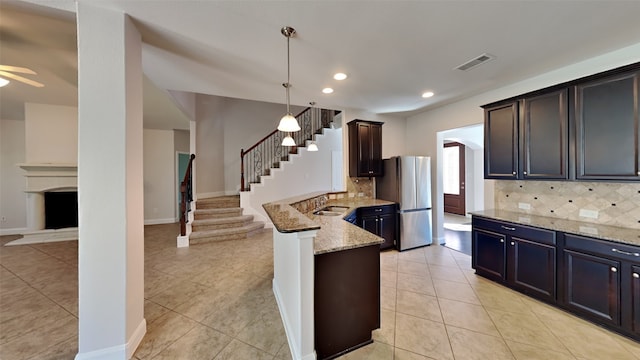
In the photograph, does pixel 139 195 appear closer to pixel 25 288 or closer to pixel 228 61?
pixel 228 61

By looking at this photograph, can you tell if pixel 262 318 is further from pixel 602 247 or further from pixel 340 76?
pixel 602 247

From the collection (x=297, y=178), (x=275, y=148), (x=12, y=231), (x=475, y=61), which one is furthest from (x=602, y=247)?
(x=12, y=231)

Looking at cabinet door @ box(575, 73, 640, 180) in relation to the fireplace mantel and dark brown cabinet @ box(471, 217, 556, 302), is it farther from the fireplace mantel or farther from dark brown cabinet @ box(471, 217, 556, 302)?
the fireplace mantel

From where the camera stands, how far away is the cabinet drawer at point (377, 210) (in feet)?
12.9

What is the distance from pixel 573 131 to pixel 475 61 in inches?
51.5

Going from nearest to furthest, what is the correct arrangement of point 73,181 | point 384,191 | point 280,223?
point 280,223 < point 384,191 < point 73,181

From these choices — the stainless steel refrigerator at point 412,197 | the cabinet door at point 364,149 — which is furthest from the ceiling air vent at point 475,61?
the cabinet door at point 364,149

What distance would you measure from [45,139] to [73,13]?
5.20 metres

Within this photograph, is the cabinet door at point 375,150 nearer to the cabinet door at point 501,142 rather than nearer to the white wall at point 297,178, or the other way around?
the white wall at point 297,178

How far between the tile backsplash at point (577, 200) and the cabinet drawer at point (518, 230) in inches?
25.8

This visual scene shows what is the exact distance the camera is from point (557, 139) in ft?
8.40

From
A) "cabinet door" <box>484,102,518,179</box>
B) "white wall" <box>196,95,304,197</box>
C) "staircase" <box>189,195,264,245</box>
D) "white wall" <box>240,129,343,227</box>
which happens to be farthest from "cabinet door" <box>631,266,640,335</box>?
"white wall" <box>196,95,304,197</box>

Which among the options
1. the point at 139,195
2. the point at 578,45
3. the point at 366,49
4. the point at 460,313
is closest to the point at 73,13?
the point at 139,195

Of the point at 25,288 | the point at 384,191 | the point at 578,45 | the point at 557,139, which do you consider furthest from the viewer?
the point at 384,191
